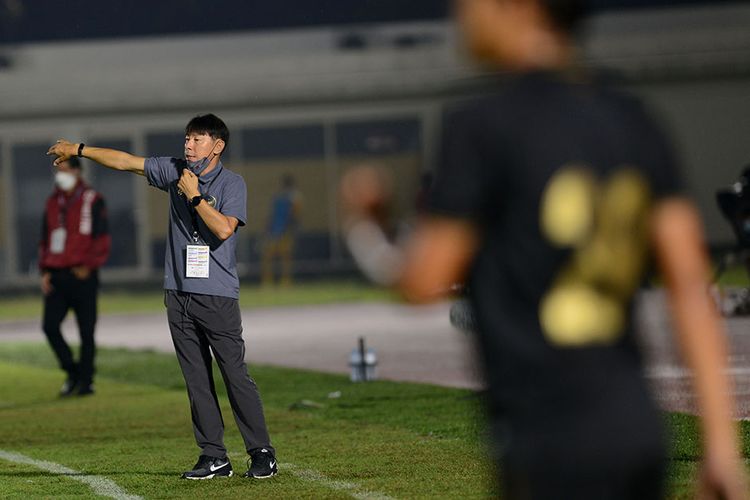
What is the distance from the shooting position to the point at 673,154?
3.56 m

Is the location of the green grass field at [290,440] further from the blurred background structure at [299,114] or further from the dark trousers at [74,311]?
the blurred background structure at [299,114]

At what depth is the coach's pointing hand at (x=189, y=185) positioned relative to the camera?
888 centimetres

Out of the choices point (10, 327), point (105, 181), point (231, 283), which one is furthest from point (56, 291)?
point (105, 181)

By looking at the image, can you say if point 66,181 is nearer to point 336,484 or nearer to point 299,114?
point 336,484

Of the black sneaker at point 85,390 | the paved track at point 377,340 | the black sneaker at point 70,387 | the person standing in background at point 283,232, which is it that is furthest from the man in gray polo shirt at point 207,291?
the person standing in background at point 283,232

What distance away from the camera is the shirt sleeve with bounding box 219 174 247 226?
9133 mm

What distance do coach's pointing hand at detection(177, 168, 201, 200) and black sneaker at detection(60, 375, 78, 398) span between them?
6.97 m

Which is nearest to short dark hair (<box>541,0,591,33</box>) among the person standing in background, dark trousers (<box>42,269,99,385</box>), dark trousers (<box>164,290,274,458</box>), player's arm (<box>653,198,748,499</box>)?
player's arm (<box>653,198,748,499</box>)

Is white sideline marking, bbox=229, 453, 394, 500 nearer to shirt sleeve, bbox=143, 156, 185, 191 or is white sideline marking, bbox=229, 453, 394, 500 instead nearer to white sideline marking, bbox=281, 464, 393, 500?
white sideline marking, bbox=281, 464, 393, 500

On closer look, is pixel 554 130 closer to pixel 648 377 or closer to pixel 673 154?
pixel 673 154

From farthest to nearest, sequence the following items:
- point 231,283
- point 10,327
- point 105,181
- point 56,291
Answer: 1. point 105,181
2. point 10,327
3. point 56,291
4. point 231,283

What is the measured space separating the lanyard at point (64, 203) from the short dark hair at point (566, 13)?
38.8 feet

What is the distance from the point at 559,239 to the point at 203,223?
5903 mm

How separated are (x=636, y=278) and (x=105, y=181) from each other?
34.5 metres
